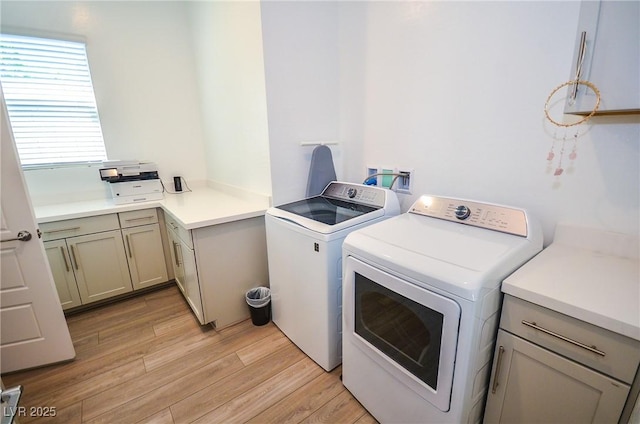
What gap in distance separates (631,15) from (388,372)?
1.55 m

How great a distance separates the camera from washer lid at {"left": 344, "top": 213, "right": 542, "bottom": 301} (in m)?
0.95

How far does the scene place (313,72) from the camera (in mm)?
2074

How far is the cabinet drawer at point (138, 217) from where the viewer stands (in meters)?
2.31

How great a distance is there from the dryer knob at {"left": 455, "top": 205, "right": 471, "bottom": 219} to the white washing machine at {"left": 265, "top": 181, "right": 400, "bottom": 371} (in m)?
0.40

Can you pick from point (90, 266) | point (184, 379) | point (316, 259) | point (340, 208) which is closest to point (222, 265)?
point (184, 379)

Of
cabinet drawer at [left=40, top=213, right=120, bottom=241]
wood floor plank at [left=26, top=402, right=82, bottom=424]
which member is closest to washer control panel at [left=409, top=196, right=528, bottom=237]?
wood floor plank at [left=26, top=402, right=82, bottom=424]

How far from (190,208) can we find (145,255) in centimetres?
73

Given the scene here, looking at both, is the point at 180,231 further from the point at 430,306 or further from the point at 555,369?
the point at 555,369

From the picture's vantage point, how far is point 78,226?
83.7 inches

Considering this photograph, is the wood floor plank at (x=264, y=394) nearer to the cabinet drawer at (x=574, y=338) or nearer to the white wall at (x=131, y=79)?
the cabinet drawer at (x=574, y=338)

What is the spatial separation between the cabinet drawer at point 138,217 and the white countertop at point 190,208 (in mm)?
49

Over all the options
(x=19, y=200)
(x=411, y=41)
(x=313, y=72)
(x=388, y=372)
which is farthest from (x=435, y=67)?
(x=19, y=200)

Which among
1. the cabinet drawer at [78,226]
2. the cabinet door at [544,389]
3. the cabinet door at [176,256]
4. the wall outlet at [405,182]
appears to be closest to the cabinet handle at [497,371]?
the cabinet door at [544,389]

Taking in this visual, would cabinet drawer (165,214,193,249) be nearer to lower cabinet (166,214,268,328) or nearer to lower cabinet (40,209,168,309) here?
lower cabinet (166,214,268,328)
